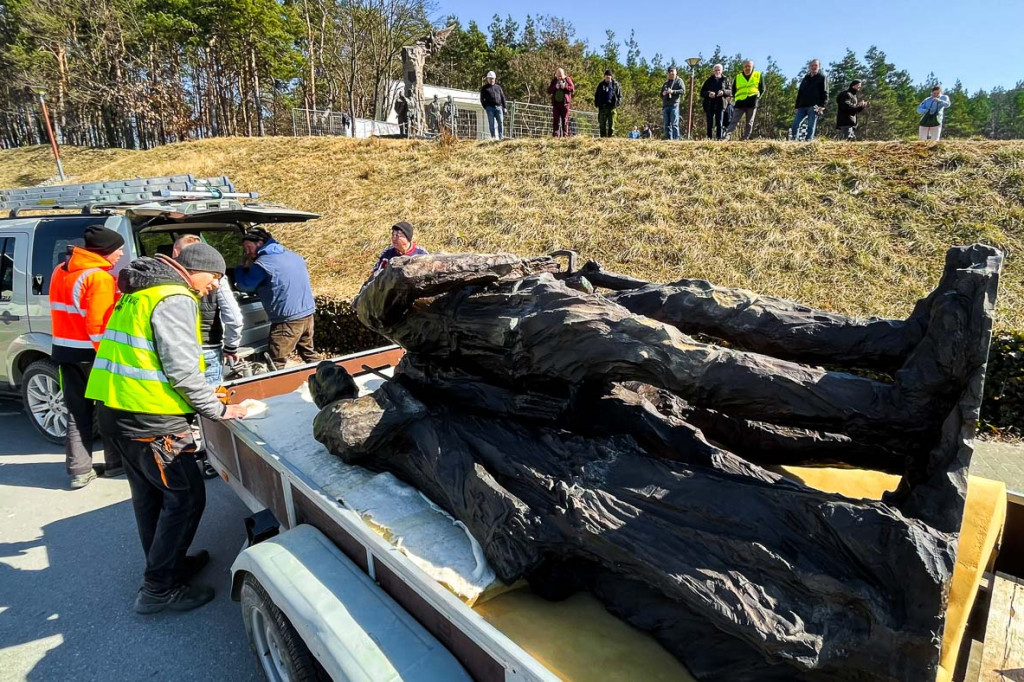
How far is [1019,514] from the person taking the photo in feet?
8.39

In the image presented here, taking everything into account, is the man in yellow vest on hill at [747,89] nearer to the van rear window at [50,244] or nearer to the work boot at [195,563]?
the van rear window at [50,244]

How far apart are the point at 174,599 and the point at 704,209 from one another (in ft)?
31.9

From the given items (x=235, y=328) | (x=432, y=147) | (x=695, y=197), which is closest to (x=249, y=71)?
(x=432, y=147)

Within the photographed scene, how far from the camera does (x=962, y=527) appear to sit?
220cm

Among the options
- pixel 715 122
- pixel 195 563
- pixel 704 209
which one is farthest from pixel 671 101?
pixel 195 563

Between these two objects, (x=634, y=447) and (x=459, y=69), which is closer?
(x=634, y=447)

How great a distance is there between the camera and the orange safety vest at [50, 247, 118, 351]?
429 cm

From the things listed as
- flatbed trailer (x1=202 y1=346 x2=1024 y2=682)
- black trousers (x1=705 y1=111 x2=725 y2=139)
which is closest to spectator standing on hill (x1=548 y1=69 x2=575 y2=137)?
black trousers (x1=705 y1=111 x2=725 y2=139)

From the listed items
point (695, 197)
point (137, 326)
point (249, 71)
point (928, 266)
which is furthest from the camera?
point (249, 71)

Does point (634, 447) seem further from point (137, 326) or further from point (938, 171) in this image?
point (938, 171)

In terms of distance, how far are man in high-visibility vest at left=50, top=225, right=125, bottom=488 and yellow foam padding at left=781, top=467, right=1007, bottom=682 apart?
4871 millimetres

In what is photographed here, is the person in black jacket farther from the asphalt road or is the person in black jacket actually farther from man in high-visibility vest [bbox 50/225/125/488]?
the asphalt road

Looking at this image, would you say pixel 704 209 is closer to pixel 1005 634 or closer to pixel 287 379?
pixel 287 379

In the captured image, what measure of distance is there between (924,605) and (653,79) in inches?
2056
